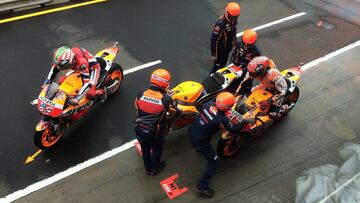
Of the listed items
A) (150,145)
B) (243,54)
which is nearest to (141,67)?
(243,54)

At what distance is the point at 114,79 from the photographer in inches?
329

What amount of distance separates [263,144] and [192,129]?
2.20 metres

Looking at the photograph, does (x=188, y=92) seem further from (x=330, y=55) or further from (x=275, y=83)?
(x=330, y=55)

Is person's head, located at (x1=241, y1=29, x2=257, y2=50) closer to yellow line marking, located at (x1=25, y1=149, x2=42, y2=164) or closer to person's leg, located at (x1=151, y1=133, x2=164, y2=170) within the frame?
person's leg, located at (x1=151, y1=133, x2=164, y2=170)

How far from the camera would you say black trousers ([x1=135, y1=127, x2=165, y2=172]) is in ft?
19.4

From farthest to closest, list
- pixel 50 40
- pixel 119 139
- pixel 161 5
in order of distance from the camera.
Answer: pixel 161 5
pixel 50 40
pixel 119 139

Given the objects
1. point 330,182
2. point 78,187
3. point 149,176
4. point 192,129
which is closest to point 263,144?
point 330,182

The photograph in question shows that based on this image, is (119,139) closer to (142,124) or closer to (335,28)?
(142,124)

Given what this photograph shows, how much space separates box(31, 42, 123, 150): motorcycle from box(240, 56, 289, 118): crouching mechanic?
3.41 m

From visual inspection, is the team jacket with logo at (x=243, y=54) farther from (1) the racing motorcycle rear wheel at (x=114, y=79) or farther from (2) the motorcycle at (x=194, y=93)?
(1) the racing motorcycle rear wheel at (x=114, y=79)

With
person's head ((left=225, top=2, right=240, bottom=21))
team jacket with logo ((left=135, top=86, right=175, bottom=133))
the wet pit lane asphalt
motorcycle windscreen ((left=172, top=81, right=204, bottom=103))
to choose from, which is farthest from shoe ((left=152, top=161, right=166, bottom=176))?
person's head ((left=225, top=2, right=240, bottom=21))

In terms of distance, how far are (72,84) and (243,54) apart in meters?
3.88

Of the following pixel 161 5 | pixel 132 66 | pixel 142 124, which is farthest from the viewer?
pixel 161 5

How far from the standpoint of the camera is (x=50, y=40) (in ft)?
33.4
